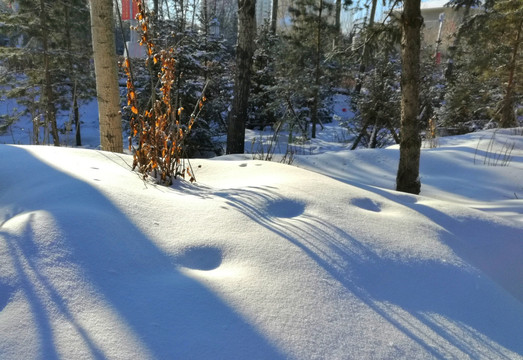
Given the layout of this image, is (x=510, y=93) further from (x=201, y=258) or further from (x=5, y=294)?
(x=5, y=294)

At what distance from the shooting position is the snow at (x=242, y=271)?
1.12 metres

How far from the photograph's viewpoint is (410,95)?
10.3ft

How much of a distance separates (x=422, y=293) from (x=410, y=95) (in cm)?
217

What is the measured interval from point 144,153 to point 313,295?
167cm

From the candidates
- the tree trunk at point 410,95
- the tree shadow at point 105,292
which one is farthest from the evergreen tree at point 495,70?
the tree shadow at point 105,292

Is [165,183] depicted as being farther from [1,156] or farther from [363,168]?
[363,168]

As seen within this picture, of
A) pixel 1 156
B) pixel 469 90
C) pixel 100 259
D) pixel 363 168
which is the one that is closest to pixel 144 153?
pixel 1 156

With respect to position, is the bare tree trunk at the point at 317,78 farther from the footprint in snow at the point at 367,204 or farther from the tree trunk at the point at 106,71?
the footprint in snow at the point at 367,204

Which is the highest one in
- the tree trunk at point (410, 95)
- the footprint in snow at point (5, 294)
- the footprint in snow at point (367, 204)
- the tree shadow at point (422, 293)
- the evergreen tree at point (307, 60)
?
the evergreen tree at point (307, 60)

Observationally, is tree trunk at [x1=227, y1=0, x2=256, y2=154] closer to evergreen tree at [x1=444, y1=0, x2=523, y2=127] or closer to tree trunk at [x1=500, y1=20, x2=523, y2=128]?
evergreen tree at [x1=444, y1=0, x2=523, y2=127]

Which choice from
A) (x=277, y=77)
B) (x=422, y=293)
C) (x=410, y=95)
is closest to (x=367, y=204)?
(x=422, y=293)

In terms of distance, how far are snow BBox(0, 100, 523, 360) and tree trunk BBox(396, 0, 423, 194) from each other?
1.04 meters

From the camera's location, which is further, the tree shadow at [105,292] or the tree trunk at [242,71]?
the tree trunk at [242,71]

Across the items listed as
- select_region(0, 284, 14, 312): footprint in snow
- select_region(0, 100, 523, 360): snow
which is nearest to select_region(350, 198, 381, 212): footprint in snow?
select_region(0, 100, 523, 360): snow
